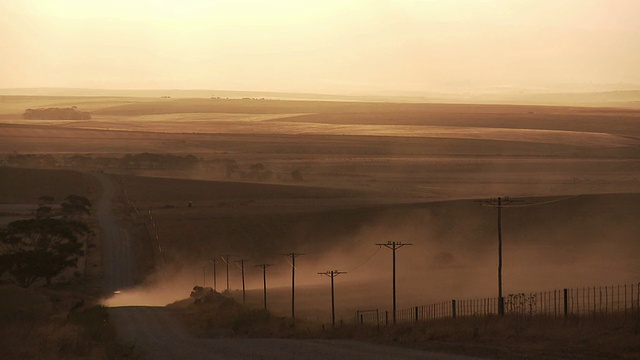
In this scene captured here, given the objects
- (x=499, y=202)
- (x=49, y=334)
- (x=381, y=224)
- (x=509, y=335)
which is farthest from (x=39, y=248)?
(x=509, y=335)

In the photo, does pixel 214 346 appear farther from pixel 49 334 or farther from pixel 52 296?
pixel 52 296

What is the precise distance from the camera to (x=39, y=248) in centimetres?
6738

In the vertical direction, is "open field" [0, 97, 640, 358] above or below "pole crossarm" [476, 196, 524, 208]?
below

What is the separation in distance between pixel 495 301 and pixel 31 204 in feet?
218

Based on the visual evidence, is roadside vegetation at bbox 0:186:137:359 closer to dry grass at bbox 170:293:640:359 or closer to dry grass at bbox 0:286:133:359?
dry grass at bbox 0:286:133:359

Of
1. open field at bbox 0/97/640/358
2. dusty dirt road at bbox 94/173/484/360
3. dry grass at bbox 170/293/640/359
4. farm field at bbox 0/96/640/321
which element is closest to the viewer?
dry grass at bbox 170/293/640/359

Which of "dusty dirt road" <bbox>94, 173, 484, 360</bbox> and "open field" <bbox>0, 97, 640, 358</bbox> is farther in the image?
"open field" <bbox>0, 97, 640, 358</bbox>

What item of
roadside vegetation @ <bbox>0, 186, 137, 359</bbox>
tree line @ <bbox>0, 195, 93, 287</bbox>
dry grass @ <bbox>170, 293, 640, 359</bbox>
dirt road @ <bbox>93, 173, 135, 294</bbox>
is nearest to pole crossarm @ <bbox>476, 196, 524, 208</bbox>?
dry grass @ <bbox>170, 293, 640, 359</bbox>

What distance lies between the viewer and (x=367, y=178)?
130375 mm

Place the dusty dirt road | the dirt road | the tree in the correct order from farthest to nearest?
the dirt road < the tree < the dusty dirt road

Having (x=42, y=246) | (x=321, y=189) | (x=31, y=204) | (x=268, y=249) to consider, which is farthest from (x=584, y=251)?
(x=31, y=204)

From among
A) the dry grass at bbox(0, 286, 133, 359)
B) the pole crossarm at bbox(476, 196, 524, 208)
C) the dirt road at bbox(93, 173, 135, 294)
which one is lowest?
the dirt road at bbox(93, 173, 135, 294)

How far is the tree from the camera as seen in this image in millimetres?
61062

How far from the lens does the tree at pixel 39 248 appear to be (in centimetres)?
6106
